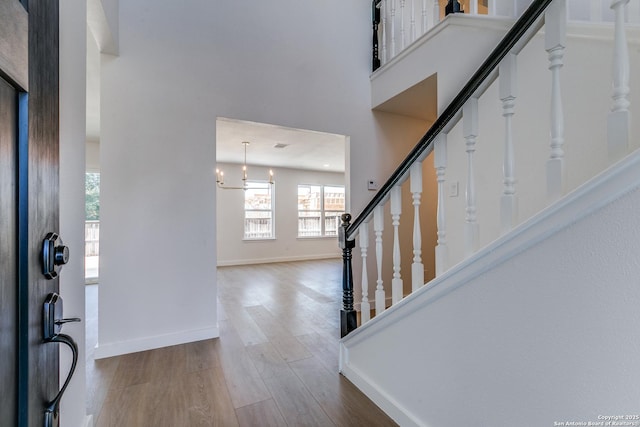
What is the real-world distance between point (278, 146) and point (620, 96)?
15.0 feet

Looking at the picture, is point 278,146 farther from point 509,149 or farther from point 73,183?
point 509,149

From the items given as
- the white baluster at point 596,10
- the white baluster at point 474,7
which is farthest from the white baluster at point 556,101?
the white baluster at point 474,7

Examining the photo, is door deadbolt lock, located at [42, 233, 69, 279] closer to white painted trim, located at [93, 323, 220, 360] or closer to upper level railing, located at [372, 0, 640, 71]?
white painted trim, located at [93, 323, 220, 360]

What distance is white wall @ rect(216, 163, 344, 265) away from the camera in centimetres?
647

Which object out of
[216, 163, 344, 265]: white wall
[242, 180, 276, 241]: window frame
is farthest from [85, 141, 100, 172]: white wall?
[242, 180, 276, 241]: window frame

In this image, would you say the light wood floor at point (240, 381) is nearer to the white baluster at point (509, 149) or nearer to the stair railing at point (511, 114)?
the stair railing at point (511, 114)

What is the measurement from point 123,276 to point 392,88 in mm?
3087

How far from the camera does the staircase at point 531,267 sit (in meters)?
0.74

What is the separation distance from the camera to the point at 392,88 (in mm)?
3012

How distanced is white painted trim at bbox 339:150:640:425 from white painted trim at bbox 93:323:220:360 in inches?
60.9

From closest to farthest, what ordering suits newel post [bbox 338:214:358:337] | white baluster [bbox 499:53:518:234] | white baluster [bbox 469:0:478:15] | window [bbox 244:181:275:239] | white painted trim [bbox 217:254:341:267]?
white baluster [bbox 499:53:518:234], newel post [bbox 338:214:358:337], white baluster [bbox 469:0:478:15], white painted trim [bbox 217:254:341:267], window [bbox 244:181:275:239]

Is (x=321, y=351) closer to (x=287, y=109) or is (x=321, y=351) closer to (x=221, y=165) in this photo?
(x=287, y=109)

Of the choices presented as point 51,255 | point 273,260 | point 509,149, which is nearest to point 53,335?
point 51,255

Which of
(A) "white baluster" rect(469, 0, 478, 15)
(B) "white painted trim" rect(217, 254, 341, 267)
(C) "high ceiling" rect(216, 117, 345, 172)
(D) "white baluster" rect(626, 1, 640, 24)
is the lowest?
(B) "white painted trim" rect(217, 254, 341, 267)
